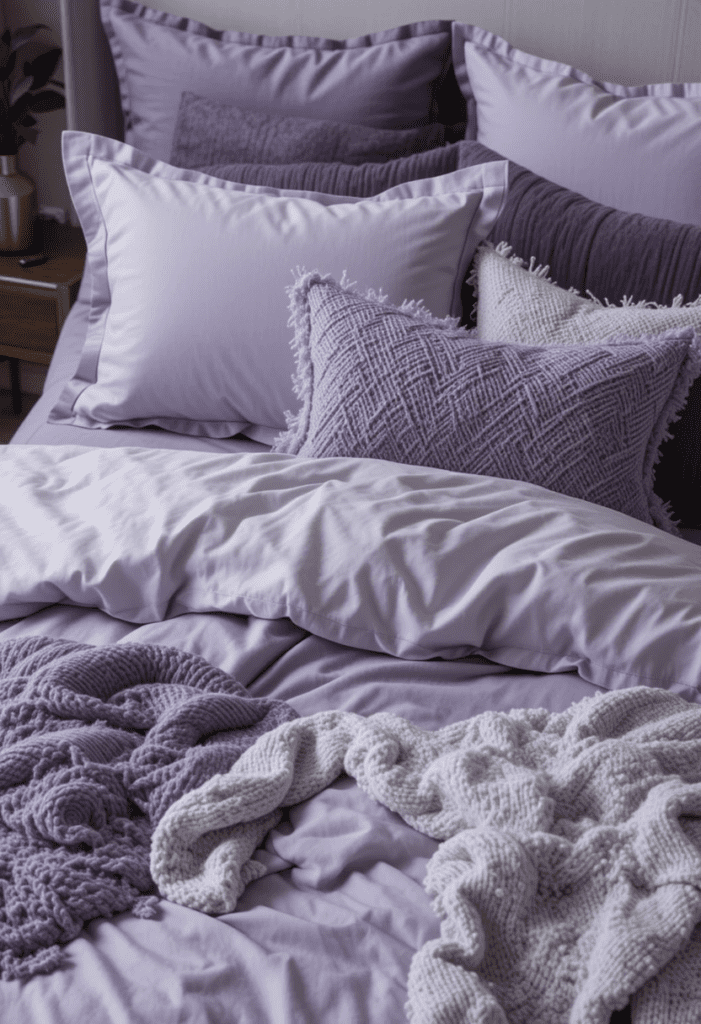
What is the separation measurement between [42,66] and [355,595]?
68.6 inches

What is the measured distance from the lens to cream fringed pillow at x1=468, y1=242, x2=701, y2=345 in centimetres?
148

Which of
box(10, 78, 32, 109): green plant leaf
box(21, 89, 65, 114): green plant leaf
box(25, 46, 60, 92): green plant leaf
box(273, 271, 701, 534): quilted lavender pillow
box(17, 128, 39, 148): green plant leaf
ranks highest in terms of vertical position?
box(25, 46, 60, 92): green plant leaf

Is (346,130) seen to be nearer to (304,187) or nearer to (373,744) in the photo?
(304,187)

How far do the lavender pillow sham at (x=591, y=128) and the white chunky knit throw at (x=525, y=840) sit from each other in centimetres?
105

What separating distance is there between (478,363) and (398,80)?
33.4 inches

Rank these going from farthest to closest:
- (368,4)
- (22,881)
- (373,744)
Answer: (368,4) < (373,744) < (22,881)

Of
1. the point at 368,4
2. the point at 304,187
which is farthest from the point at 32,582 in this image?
the point at 368,4

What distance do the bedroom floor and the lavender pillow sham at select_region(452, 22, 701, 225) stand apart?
4.36 ft

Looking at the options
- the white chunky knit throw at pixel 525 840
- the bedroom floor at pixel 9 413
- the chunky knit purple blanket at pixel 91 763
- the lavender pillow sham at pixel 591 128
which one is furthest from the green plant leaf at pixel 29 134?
the white chunky knit throw at pixel 525 840

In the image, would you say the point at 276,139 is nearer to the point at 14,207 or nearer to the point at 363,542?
the point at 14,207

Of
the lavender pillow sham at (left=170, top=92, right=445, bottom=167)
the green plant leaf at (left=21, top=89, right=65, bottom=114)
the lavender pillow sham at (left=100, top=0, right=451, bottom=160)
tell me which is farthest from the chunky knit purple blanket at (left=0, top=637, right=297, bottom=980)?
the green plant leaf at (left=21, top=89, right=65, bottom=114)

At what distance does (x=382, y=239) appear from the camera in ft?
5.28

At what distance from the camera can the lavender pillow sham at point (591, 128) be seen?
1.73m

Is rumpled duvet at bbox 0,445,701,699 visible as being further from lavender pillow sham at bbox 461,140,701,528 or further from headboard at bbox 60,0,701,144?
headboard at bbox 60,0,701,144
